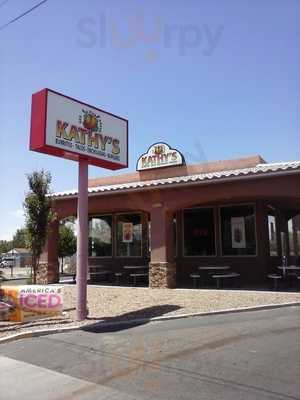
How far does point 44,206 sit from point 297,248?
14.5 m

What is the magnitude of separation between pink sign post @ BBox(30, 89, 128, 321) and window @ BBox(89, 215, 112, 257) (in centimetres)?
1018

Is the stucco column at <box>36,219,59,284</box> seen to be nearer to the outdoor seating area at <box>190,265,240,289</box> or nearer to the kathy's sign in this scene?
the outdoor seating area at <box>190,265,240,289</box>

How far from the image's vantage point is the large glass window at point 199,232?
1936cm

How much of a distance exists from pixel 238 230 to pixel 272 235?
191 cm

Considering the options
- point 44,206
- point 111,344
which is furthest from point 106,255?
point 111,344

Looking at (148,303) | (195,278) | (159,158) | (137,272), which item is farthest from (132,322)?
(159,158)

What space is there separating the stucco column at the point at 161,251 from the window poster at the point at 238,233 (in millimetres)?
2820

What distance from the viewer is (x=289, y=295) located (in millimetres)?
13688

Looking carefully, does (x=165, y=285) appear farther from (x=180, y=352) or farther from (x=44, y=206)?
(x=180, y=352)

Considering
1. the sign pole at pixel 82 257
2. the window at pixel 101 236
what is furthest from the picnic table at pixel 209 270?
the sign pole at pixel 82 257

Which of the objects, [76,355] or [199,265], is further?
[199,265]

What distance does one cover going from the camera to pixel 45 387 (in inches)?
242

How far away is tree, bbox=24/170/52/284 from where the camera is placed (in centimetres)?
1508

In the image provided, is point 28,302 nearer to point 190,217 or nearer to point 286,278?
point 190,217
